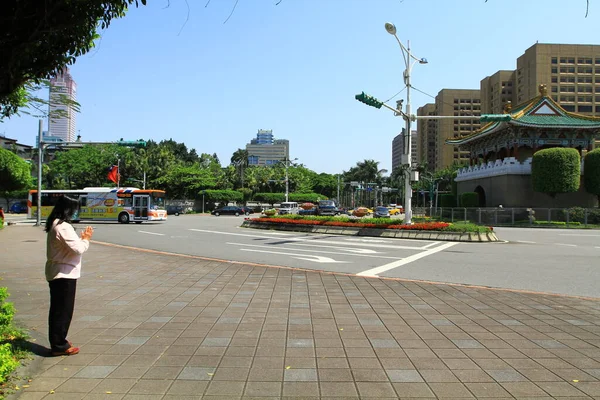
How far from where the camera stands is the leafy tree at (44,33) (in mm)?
3957

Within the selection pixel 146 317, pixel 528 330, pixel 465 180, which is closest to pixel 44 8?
pixel 146 317

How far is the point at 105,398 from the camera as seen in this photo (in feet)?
12.0

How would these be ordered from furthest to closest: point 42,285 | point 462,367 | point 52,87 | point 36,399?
point 42,285, point 52,87, point 462,367, point 36,399

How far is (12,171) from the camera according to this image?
37375mm

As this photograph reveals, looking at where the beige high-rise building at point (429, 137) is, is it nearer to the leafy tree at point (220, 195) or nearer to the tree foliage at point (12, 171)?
the leafy tree at point (220, 195)

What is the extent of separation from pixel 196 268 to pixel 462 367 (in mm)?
7942

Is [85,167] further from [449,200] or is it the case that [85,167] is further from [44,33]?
[44,33]

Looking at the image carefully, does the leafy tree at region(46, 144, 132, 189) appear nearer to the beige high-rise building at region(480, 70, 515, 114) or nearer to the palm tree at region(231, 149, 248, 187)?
the palm tree at region(231, 149, 248, 187)

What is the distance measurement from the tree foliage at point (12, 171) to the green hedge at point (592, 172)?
168ft

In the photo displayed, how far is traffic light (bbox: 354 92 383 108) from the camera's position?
722 inches

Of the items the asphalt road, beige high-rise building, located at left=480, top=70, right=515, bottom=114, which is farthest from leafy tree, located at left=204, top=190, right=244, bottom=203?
beige high-rise building, located at left=480, top=70, right=515, bottom=114

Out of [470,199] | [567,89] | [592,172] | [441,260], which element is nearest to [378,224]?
[441,260]

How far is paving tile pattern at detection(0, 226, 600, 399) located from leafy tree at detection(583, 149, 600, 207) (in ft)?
124

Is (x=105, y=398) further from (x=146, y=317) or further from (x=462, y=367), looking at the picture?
(x=462, y=367)
